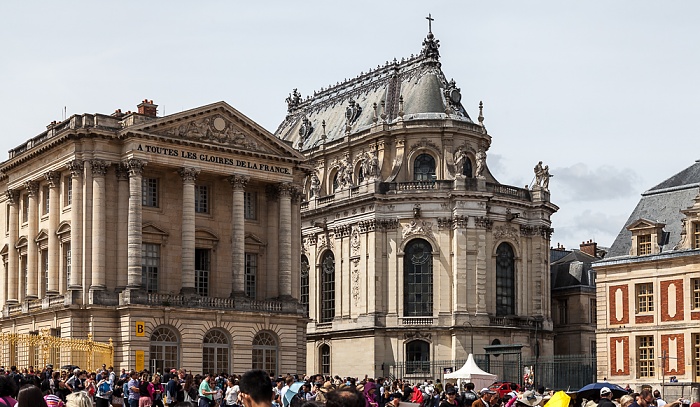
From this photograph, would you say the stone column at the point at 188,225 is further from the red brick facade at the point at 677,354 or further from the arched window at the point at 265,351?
the red brick facade at the point at 677,354

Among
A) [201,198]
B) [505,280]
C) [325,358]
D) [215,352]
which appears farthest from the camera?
[325,358]

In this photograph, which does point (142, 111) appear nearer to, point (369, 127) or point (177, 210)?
point (177, 210)

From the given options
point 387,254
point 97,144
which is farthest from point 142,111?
point 387,254

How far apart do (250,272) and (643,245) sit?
18.9 metres

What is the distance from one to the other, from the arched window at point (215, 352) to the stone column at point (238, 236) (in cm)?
236

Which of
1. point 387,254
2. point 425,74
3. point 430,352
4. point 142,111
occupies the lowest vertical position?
point 430,352

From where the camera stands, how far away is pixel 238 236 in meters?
55.2

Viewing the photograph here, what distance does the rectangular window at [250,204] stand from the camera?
188ft

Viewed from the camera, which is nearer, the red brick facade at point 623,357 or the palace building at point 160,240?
the palace building at point 160,240

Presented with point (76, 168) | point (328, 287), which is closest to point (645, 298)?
point (76, 168)

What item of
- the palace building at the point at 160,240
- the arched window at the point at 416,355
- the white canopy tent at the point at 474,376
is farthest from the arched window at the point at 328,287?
the white canopy tent at the point at 474,376

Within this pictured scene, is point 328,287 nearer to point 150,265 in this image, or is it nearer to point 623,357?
point 150,265

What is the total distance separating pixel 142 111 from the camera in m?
→ 56.2

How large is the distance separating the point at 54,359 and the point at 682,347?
26.8m
